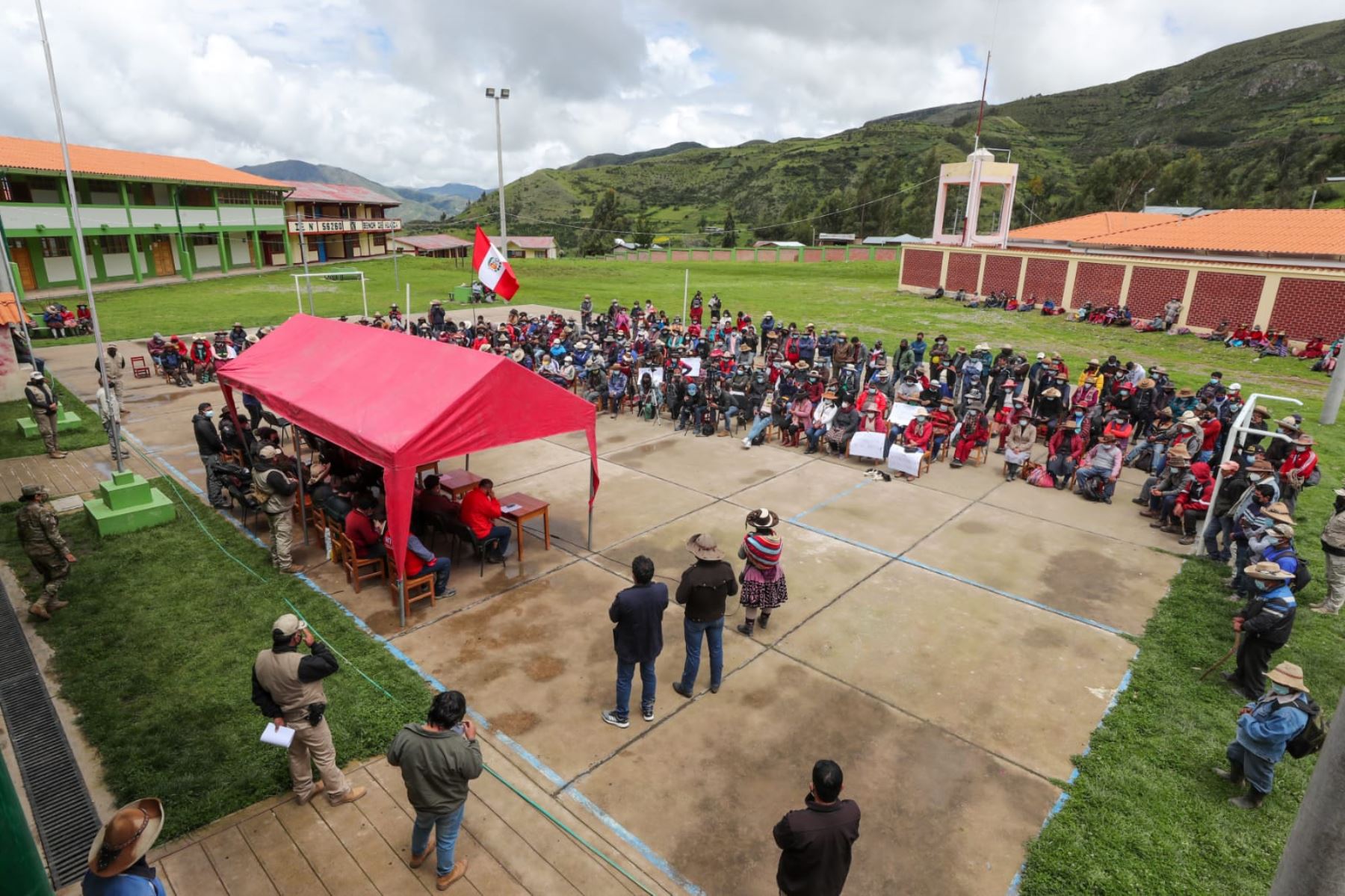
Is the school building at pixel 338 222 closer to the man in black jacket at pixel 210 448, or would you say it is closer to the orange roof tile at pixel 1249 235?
the man in black jacket at pixel 210 448

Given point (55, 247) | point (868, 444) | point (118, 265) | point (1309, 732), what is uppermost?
point (55, 247)

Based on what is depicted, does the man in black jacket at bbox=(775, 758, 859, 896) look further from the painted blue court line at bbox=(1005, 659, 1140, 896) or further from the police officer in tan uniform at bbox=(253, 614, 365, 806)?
the police officer in tan uniform at bbox=(253, 614, 365, 806)

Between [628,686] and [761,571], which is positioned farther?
[761,571]

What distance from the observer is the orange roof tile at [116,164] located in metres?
37.7

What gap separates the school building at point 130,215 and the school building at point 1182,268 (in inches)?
1825

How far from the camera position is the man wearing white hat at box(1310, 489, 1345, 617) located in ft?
27.6

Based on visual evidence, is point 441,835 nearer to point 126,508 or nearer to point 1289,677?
point 1289,677

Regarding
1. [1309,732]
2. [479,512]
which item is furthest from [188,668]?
[1309,732]

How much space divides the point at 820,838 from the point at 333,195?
76.8 m

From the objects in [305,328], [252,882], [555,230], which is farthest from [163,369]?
[555,230]

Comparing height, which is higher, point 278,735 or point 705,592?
point 705,592

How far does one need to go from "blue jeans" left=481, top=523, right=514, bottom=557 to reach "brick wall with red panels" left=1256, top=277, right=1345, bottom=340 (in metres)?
32.0

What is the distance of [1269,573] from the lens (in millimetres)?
6699

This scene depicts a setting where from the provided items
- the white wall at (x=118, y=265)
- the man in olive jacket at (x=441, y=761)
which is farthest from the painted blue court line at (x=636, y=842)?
the white wall at (x=118, y=265)
